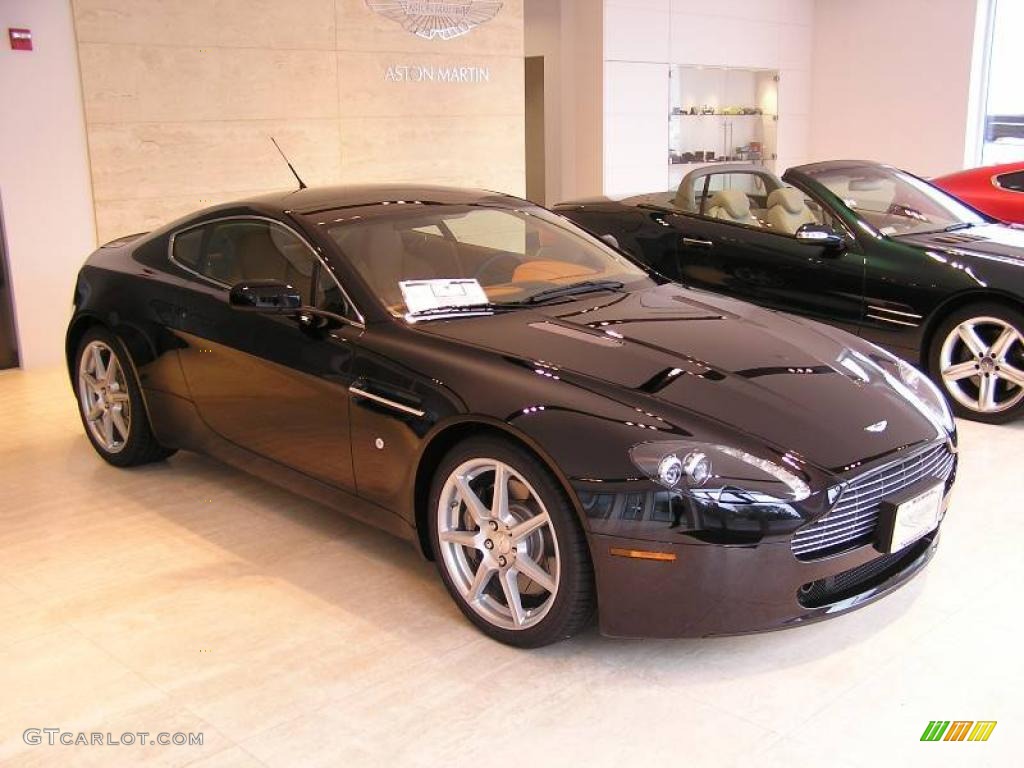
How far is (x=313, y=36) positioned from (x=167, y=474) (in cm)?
446

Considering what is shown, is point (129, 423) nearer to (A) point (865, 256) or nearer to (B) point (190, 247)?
(B) point (190, 247)

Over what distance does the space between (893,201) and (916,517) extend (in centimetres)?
348

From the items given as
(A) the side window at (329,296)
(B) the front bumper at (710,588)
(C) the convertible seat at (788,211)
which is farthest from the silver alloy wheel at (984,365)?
(A) the side window at (329,296)

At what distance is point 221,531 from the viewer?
3840 mm

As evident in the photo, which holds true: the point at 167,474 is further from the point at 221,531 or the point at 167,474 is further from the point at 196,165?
the point at 196,165

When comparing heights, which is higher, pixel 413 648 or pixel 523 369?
pixel 523 369

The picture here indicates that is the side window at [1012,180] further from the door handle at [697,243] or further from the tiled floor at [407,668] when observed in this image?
the tiled floor at [407,668]

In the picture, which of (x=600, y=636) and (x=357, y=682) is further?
(x=600, y=636)

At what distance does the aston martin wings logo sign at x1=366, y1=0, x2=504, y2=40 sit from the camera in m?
8.25

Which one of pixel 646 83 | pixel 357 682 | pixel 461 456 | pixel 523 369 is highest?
pixel 646 83

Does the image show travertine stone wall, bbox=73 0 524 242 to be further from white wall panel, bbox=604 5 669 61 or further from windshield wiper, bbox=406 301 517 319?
windshield wiper, bbox=406 301 517 319

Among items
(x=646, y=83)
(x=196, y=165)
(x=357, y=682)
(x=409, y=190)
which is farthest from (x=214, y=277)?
(x=646, y=83)

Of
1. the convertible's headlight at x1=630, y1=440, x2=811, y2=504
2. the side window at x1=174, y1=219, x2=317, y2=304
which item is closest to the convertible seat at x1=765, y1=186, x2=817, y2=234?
the side window at x1=174, y1=219, x2=317, y2=304

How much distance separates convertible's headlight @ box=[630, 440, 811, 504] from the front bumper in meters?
0.13
